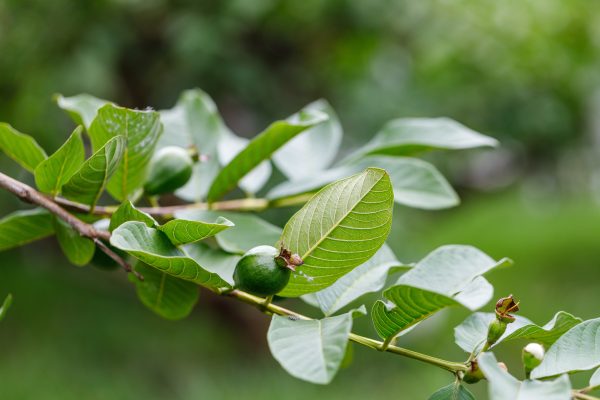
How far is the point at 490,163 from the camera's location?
6.27 m

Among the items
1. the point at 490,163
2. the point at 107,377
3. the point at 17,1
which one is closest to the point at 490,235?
the point at 490,163

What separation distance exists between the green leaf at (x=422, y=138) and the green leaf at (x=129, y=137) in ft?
0.78

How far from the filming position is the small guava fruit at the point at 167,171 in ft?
2.00

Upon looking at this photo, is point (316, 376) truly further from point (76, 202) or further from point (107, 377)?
point (107, 377)

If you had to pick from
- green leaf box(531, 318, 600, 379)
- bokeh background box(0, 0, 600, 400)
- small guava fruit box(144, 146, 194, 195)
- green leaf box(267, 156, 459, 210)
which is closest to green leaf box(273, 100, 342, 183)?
green leaf box(267, 156, 459, 210)

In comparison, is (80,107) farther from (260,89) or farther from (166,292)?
(260,89)

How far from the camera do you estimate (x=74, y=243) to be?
565mm

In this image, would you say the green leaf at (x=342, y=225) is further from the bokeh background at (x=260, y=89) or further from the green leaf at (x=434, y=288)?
the bokeh background at (x=260, y=89)

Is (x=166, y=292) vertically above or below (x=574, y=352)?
below

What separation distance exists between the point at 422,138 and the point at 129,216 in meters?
0.35

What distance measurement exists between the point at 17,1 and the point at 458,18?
6.94 feet

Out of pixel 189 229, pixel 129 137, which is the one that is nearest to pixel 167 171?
pixel 129 137

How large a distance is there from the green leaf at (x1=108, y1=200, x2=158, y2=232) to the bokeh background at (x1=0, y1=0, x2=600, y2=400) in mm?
2345

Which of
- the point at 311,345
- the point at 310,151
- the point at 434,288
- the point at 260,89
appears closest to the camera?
the point at 311,345
